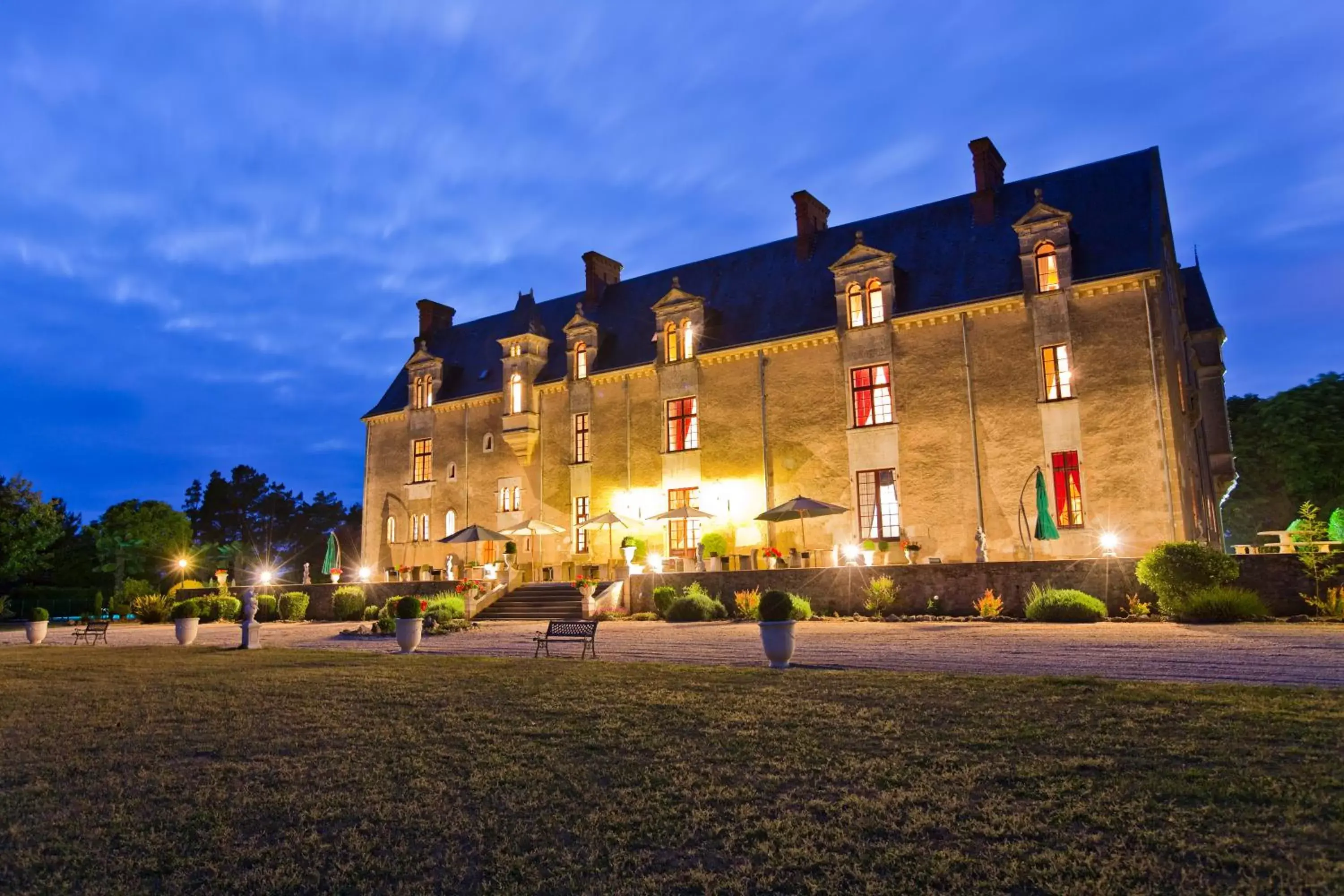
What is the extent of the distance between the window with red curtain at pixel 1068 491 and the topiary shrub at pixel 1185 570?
5190 millimetres

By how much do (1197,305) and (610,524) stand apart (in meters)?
22.1

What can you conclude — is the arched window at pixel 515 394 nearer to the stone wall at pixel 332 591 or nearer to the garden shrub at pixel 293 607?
the stone wall at pixel 332 591

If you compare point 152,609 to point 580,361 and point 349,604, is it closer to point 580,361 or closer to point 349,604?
point 349,604

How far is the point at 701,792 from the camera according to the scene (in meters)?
5.68

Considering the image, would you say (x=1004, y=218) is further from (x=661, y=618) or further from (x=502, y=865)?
(x=502, y=865)

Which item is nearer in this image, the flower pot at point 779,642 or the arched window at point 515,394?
the flower pot at point 779,642

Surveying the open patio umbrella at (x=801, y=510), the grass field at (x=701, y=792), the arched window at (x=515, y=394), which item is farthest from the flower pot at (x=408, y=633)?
the arched window at (x=515, y=394)

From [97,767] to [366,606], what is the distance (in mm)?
23739

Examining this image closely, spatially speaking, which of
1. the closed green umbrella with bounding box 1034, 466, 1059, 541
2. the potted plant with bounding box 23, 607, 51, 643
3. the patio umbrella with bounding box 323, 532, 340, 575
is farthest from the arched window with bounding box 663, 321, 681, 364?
the potted plant with bounding box 23, 607, 51, 643

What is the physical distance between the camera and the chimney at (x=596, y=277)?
1419 inches

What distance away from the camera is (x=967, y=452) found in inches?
971

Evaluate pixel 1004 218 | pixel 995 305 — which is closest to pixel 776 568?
pixel 995 305

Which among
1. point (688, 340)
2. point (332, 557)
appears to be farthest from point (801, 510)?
point (332, 557)

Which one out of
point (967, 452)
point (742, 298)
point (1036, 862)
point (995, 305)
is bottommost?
point (1036, 862)
